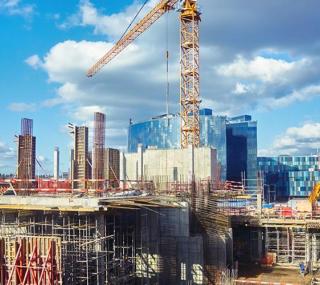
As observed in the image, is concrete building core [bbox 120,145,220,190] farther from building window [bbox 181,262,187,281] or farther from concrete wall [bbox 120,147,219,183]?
building window [bbox 181,262,187,281]

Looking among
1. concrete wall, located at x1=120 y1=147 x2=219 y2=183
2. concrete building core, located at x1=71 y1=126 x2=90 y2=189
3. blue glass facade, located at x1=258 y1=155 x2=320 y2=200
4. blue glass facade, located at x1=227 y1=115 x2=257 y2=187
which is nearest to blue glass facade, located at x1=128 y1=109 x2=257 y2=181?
blue glass facade, located at x1=227 y1=115 x2=257 y2=187

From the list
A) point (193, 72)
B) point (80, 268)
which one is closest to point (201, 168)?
→ point (193, 72)

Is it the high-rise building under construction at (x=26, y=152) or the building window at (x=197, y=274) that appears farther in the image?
the high-rise building under construction at (x=26, y=152)

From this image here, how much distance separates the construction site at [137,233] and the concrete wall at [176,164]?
0.39m

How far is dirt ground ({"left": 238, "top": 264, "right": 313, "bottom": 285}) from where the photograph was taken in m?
28.3

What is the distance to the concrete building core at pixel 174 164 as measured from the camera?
147 ft

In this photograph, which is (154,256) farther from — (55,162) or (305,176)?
(305,176)

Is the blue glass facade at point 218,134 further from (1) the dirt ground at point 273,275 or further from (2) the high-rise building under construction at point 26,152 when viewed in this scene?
(1) the dirt ground at point 273,275

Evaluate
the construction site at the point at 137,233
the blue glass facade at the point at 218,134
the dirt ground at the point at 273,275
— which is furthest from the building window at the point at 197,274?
the blue glass facade at the point at 218,134

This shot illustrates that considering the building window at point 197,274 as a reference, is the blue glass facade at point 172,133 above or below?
above

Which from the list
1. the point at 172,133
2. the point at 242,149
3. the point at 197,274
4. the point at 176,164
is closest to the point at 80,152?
the point at 176,164

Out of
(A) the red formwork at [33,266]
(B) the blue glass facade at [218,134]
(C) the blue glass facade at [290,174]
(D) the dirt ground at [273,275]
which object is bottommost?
(D) the dirt ground at [273,275]

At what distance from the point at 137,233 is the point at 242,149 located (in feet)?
227

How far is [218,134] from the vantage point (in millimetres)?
86750
